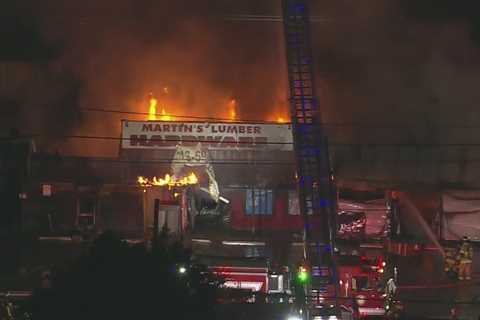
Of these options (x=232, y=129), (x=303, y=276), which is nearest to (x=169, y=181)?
(x=232, y=129)

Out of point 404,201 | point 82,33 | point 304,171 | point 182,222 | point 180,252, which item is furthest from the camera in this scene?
point 82,33

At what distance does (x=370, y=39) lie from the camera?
79.7 ft

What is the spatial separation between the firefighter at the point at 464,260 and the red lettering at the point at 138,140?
822cm

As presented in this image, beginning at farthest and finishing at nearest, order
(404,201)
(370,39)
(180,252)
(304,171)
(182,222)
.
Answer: (370,39) → (404,201) → (182,222) → (304,171) → (180,252)

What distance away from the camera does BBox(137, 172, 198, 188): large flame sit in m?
19.9

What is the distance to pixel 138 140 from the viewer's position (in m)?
21.3

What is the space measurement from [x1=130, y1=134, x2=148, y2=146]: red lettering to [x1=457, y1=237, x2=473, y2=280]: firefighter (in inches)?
323

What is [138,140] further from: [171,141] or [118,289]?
[118,289]

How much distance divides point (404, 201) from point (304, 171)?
23.6 ft

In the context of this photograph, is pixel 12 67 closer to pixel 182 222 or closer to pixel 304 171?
pixel 182 222

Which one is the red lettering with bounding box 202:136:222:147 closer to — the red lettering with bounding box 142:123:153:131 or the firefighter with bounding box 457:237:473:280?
the red lettering with bounding box 142:123:153:131

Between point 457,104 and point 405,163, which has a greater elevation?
point 457,104

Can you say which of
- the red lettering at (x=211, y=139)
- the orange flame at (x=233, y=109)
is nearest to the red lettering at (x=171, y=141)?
the red lettering at (x=211, y=139)

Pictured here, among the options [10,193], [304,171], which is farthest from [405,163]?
[10,193]
